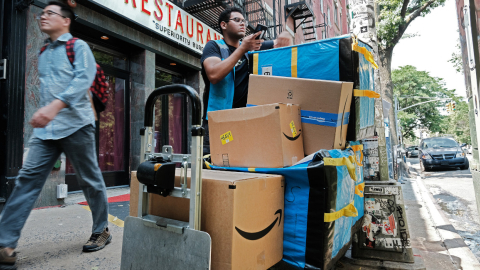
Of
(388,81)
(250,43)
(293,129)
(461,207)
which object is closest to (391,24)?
(388,81)

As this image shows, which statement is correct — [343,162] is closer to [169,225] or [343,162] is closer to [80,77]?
[169,225]

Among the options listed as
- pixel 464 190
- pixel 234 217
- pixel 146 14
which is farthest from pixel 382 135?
pixel 464 190

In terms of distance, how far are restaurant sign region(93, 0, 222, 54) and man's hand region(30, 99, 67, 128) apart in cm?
394

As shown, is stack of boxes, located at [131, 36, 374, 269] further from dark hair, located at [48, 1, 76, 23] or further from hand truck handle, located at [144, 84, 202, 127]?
dark hair, located at [48, 1, 76, 23]

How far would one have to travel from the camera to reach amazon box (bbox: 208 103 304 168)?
186cm

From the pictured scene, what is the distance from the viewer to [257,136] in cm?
193

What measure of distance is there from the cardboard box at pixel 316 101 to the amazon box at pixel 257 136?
0.25 feet

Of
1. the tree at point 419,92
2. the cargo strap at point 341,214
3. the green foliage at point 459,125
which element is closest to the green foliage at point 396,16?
the cargo strap at point 341,214

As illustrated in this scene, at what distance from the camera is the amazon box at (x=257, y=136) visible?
1862mm

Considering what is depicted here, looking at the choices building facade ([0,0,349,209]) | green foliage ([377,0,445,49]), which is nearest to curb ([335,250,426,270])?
building facade ([0,0,349,209])

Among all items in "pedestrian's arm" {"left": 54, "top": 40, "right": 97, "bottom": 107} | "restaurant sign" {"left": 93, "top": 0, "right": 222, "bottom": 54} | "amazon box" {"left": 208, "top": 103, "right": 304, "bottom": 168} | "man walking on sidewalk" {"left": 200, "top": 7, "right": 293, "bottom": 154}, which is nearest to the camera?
"amazon box" {"left": 208, "top": 103, "right": 304, "bottom": 168}

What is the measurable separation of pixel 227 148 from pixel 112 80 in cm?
533

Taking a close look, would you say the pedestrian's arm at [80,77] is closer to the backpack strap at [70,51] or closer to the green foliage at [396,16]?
the backpack strap at [70,51]

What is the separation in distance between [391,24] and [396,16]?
354 mm
